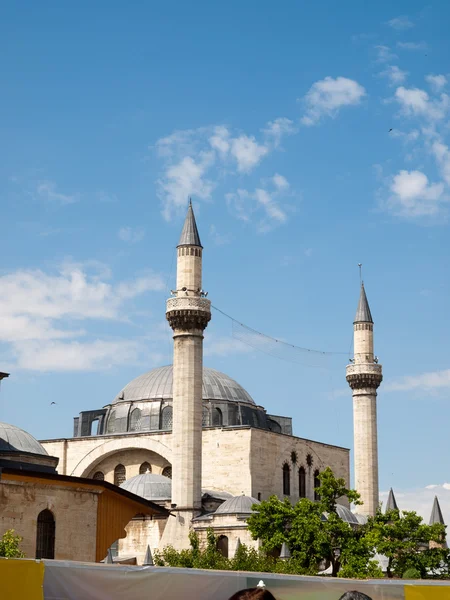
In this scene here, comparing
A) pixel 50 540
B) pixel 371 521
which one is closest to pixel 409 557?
pixel 371 521

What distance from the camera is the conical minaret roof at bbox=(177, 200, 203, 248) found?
132 feet

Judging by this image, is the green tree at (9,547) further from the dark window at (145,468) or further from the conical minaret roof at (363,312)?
the conical minaret roof at (363,312)

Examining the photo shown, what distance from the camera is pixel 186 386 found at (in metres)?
38.5

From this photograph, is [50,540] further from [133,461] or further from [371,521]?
[133,461]

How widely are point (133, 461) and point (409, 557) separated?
14559 mm

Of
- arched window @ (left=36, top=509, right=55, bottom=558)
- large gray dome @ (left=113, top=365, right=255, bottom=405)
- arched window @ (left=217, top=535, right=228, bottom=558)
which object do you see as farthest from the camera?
large gray dome @ (left=113, top=365, right=255, bottom=405)

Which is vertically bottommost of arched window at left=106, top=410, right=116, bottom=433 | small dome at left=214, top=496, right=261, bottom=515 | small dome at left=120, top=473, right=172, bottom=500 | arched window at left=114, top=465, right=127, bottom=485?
small dome at left=214, top=496, right=261, bottom=515

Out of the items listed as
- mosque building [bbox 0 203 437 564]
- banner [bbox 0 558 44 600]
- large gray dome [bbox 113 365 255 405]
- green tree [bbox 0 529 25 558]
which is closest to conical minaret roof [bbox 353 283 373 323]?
mosque building [bbox 0 203 437 564]

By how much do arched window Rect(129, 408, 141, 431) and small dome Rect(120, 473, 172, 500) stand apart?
193 inches

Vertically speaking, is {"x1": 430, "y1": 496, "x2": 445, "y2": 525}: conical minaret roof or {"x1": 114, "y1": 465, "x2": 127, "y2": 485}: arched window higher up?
{"x1": 114, "y1": 465, "x2": 127, "y2": 485}: arched window

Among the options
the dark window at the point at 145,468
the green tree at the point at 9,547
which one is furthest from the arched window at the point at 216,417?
the green tree at the point at 9,547

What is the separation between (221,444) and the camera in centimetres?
4300

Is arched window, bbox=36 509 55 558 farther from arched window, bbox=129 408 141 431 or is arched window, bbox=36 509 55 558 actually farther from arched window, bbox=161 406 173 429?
arched window, bbox=129 408 141 431

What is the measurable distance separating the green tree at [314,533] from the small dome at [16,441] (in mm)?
7636
